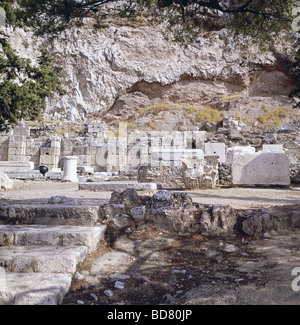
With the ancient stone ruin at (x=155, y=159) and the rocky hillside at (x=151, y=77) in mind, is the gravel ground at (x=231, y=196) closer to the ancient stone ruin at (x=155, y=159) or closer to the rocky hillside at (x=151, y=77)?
the ancient stone ruin at (x=155, y=159)

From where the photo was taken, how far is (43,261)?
114 inches

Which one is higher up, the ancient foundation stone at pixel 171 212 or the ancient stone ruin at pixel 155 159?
the ancient stone ruin at pixel 155 159

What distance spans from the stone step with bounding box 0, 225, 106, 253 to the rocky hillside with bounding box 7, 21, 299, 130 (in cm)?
2640

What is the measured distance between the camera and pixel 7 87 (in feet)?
24.1

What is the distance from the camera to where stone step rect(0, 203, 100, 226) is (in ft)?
12.9

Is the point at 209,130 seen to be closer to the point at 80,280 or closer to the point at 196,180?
the point at 196,180

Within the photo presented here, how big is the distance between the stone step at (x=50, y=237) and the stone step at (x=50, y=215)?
0.31 m

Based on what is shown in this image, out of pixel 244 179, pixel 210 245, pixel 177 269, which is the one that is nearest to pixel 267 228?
pixel 210 245

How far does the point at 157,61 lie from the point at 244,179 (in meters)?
29.0

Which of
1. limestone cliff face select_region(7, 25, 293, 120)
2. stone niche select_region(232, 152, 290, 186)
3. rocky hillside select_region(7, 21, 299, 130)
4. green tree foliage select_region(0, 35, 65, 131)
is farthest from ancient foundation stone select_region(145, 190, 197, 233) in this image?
limestone cliff face select_region(7, 25, 293, 120)

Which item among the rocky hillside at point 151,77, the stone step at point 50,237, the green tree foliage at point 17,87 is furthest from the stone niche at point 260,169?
the rocky hillside at point 151,77

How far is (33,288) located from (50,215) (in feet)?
5.40

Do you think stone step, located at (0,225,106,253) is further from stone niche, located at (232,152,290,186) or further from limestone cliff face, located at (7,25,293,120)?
limestone cliff face, located at (7,25,293,120)

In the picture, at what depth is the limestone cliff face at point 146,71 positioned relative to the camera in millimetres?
32438
